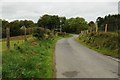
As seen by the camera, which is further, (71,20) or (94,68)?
(71,20)

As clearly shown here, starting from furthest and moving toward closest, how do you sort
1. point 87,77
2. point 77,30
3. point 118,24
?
point 77,30
point 118,24
point 87,77

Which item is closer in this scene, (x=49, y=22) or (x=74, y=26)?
(x=49, y=22)

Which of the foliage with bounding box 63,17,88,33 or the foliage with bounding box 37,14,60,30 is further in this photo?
the foliage with bounding box 63,17,88,33

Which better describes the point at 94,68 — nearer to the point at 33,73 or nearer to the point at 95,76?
the point at 95,76

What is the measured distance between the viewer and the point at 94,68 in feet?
48.9

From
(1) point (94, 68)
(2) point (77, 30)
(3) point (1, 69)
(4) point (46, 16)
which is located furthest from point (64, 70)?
(2) point (77, 30)

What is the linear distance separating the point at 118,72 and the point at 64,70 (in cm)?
305

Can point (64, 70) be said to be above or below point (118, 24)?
below

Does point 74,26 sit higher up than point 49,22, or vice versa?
point 49,22

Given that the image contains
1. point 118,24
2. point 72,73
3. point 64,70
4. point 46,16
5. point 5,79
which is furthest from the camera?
point 46,16

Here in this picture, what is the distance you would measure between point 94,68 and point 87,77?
2.79 meters

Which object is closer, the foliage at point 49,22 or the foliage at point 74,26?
the foliage at point 49,22

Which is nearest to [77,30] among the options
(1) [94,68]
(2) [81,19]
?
(2) [81,19]

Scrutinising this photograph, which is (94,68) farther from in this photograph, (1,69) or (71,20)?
(71,20)
